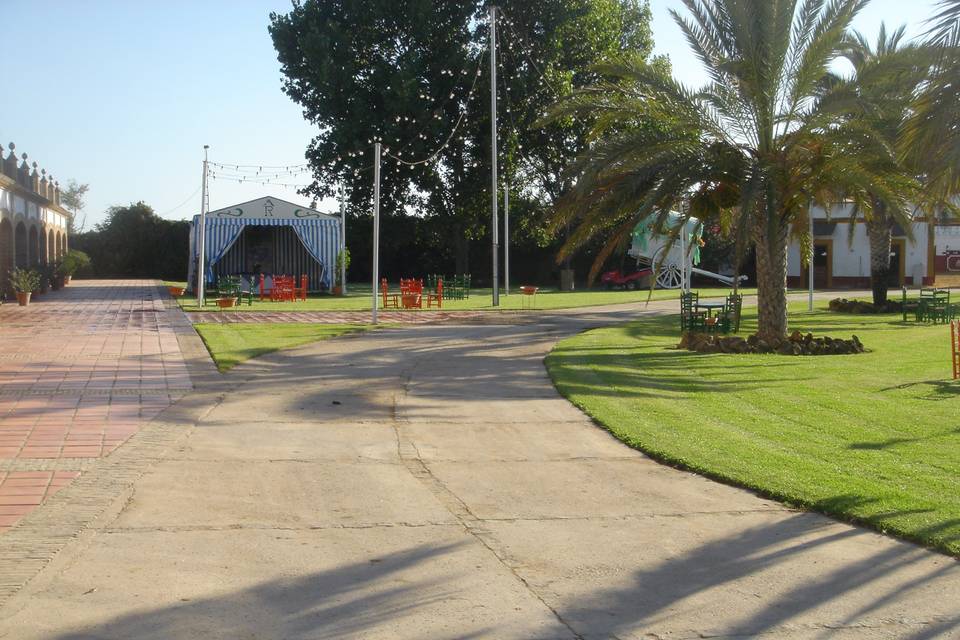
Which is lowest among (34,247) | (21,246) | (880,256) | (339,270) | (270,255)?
(339,270)

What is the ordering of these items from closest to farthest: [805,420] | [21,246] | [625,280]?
[805,420]
[21,246]
[625,280]

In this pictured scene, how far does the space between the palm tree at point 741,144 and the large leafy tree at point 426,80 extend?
2430 centimetres

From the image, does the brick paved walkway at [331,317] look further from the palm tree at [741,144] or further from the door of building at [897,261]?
the door of building at [897,261]

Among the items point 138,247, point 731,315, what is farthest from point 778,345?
point 138,247

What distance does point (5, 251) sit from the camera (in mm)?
32125

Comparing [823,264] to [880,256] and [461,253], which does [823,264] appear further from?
[880,256]

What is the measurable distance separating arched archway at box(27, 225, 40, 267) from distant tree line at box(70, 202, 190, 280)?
2002cm

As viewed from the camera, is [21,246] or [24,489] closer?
[24,489]

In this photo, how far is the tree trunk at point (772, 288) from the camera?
17844 millimetres

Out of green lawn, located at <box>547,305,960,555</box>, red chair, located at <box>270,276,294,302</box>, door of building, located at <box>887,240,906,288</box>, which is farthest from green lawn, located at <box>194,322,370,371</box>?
door of building, located at <box>887,240,906,288</box>

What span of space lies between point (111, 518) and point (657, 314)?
75.8ft

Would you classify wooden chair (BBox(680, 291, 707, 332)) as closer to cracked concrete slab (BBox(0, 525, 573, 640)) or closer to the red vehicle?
cracked concrete slab (BBox(0, 525, 573, 640))

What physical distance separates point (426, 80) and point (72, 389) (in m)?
34.1

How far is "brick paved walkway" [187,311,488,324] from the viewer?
78.8ft
